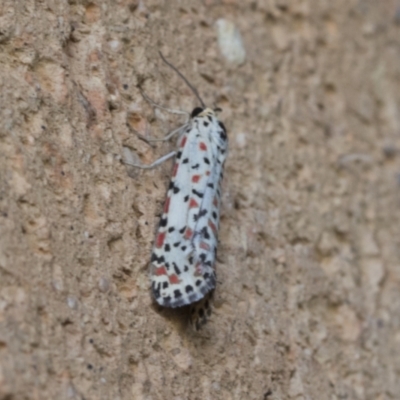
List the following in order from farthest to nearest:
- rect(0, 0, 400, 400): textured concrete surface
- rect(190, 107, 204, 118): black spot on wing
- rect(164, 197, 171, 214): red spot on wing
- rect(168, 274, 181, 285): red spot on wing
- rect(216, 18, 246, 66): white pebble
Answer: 1. rect(216, 18, 246, 66): white pebble
2. rect(190, 107, 204, 118): black spot on wing
3. rect(164, 197, 171, 214): red spot on wing
4. rect(168, 274, 181, 285): red spot on wing
5. rect(0, 0, 400, 400): textured concrete surface

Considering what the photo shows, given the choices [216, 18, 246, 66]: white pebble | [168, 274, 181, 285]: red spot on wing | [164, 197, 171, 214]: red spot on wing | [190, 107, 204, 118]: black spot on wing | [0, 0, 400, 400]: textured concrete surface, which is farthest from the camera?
[216, 18, 246, 66]: white pebble

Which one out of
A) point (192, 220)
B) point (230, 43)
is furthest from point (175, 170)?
point (230, 43)

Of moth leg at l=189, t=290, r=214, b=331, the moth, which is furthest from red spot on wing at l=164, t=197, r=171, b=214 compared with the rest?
moth leg at l=189, t=290, r=214, b=331

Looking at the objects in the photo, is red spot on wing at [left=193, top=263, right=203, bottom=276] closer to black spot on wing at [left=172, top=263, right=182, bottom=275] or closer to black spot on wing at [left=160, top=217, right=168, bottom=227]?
black spot on wing at [left=172, top=263, right=182, bottom=275]

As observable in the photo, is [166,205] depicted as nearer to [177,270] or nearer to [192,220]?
[192,220]

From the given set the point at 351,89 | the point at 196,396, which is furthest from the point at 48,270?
the point at 351,89

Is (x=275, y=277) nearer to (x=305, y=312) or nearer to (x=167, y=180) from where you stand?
(x=305, y=312)

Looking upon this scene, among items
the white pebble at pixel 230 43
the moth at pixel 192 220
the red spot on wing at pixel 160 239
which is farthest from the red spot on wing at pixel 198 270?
the white pebble at pixel 230 43
